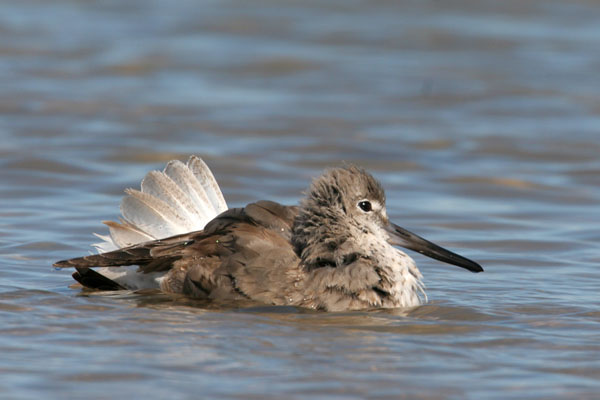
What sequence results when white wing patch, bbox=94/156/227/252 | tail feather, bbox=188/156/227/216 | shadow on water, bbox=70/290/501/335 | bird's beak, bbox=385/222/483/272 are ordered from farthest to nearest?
tail feather, bbox=188/156/227/216 < white wing patch, bbox=94/156/227/252 < bird's beak, bbox=385/222/483/272 < shadow on water, bbox=70/290/501/335

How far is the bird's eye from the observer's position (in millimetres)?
6711

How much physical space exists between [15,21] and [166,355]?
473 inches

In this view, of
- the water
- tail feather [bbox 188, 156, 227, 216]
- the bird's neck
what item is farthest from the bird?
tail feather [bbox 188, 156, 227, 216]

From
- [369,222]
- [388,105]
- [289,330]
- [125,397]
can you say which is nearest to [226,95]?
[388,105]

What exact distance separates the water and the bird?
0.40ft

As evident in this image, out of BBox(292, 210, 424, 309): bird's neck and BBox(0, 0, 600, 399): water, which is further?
BBox(292, 210, 424, 309): bird's neck

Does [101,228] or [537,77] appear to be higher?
[537,77]

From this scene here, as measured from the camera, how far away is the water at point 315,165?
5.32 meters

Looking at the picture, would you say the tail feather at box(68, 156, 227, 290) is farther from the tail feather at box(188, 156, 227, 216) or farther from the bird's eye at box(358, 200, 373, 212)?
the bird's eye at box(358, 200, 373, 212)

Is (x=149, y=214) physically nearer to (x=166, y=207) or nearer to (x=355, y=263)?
A: (x=166, y=207)

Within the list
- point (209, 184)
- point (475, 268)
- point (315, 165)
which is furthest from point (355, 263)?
point (315, 165)

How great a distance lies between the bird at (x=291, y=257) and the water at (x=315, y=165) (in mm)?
123

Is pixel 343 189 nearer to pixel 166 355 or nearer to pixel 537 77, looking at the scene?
pixel 166 355

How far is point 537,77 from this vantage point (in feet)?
46.9
